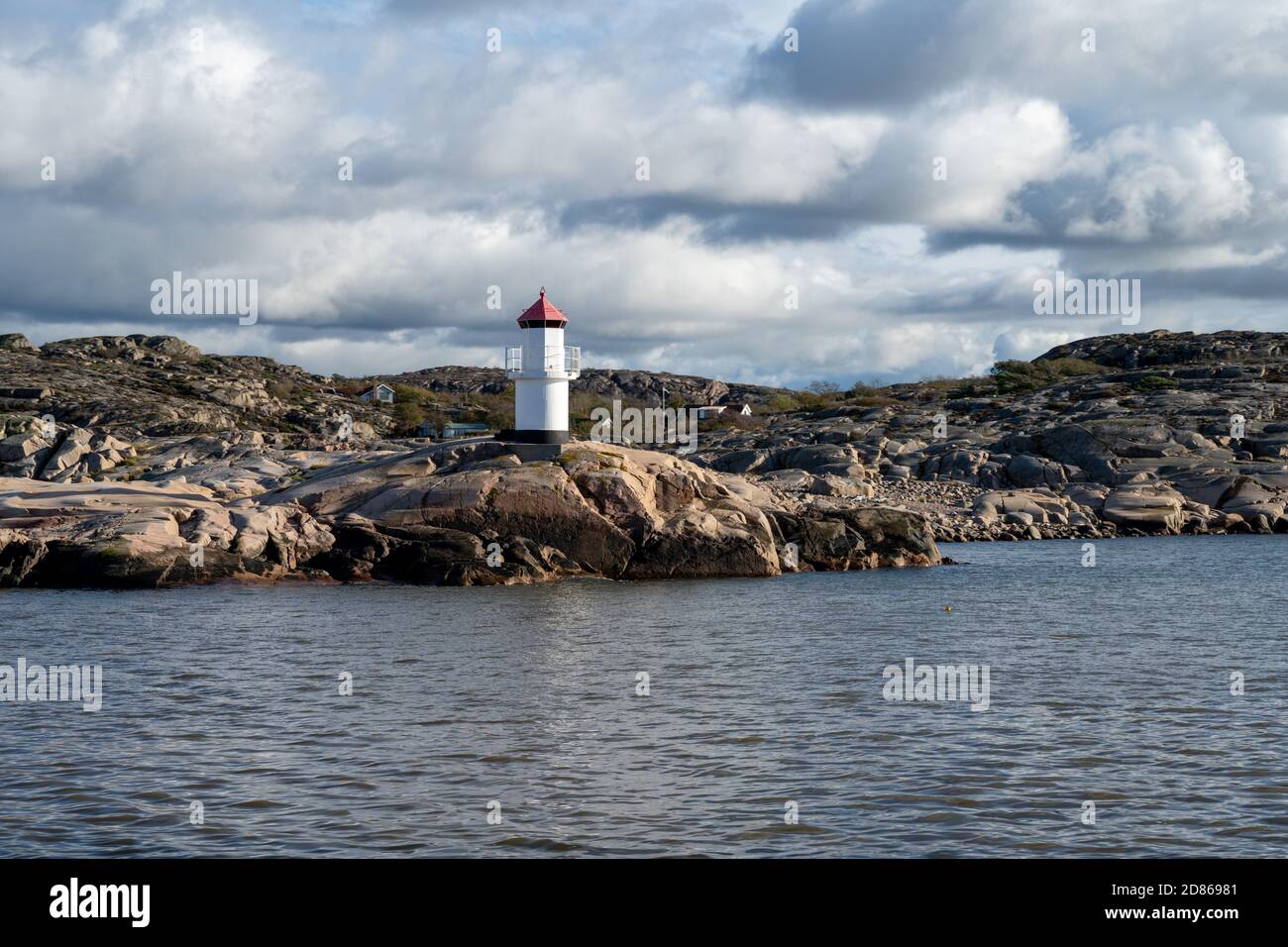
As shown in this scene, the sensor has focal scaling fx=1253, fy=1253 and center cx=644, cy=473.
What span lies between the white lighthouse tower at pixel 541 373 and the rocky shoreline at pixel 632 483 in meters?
0.97

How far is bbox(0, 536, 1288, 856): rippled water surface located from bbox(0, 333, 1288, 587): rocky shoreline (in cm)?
677

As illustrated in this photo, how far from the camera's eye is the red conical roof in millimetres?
45312

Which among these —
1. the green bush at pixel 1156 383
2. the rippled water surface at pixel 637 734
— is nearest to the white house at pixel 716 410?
the green bush at pixel 1156 383

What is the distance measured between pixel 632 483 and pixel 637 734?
84.0 feet

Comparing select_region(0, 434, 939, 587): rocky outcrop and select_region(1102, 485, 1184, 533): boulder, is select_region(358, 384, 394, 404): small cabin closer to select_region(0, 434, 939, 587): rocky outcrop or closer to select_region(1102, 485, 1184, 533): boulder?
select_region(1102, 485, 1184, 533): boulder

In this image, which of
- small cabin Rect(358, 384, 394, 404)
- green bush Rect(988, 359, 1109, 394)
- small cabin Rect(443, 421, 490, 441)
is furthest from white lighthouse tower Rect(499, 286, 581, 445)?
small cabin Rect(358, 384, 394, 404)

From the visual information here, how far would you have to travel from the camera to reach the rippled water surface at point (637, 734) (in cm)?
1302

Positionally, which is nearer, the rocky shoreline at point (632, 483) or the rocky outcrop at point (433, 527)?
the rocky outcrop at point (433, 527)

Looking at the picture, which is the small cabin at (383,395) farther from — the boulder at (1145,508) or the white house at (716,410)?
the boulder at (1145,508)

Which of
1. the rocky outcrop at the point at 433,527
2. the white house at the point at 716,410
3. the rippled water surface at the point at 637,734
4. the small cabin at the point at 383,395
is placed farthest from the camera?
the small cabin at the point at 383,395

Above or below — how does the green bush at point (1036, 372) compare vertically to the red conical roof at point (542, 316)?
above

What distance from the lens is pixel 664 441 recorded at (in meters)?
102
